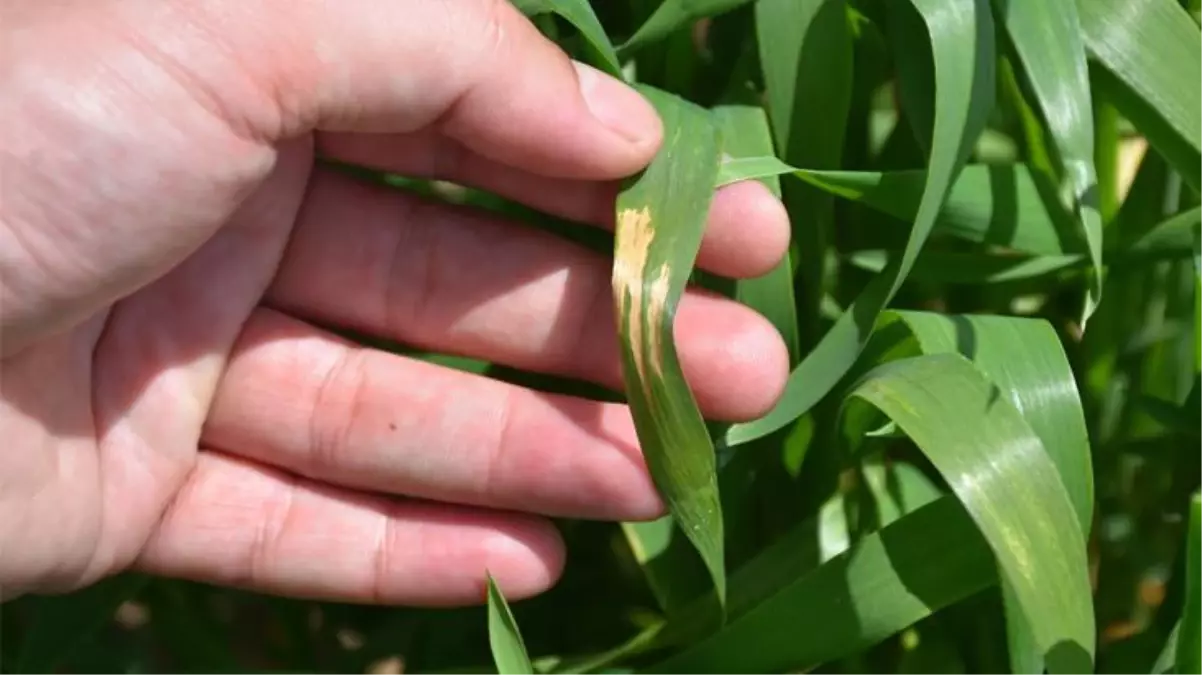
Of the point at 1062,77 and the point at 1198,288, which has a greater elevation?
the point at 1062,77

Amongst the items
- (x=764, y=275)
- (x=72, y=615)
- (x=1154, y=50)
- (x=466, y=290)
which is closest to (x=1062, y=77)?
(x=1154, y=50)

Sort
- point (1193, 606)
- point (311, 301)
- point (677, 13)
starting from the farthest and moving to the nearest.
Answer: point (311, 301) → point (677, 13) → point (1193, 606)

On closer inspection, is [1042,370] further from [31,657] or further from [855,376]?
[31,657]

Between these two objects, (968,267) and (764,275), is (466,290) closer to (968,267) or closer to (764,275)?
(764,275)

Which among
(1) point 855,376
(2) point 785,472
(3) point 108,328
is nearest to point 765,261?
(1) point 855,376

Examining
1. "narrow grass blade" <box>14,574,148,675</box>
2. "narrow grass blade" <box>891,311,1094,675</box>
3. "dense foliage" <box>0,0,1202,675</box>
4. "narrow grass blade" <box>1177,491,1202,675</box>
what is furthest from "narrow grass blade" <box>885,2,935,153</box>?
"narrow grass blade" <box>14,574,148,675</box>
